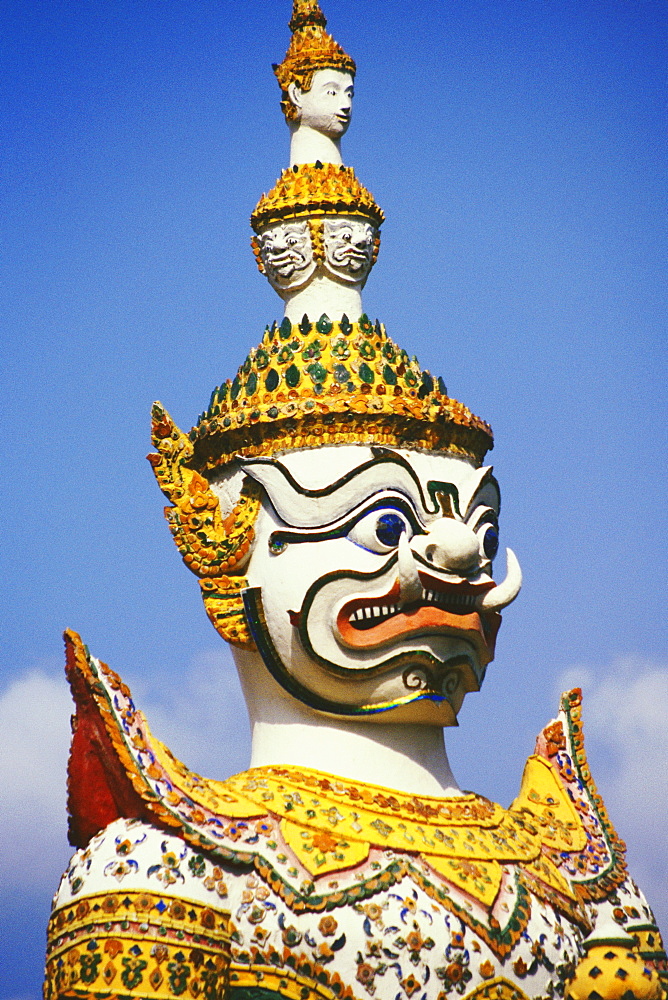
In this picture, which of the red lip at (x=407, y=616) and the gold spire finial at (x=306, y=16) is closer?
the red lip at (x=407, y=616)

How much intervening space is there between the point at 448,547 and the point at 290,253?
183 centimetres

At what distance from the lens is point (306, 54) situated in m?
10.6

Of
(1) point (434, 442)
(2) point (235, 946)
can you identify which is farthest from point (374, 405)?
(2) point (235, 946)

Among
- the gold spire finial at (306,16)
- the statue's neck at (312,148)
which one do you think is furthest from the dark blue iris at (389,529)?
the gold spire finial at (306,16)

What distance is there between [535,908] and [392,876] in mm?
785

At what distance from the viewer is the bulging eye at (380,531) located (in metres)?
9.33

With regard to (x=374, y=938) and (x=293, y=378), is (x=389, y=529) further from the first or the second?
(x=374, y=938)

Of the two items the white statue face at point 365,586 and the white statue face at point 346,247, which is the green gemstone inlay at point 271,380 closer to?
the white statue face at point 365,586

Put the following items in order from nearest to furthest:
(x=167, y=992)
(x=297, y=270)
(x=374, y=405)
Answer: (x=167, y=992), (x=374, y=405), (x=297, y=270)

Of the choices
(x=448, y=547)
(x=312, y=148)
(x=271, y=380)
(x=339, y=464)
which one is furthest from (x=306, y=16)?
(x=448, y=547)

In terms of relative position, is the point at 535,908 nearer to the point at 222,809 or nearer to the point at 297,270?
the point at 222,809

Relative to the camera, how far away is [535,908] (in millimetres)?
9180

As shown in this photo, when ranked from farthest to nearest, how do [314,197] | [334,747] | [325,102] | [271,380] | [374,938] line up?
[325,102] < [314,197] < [271,380] < [334,747] < [374,938]

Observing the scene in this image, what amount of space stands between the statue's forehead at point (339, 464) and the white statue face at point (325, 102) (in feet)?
6.35
